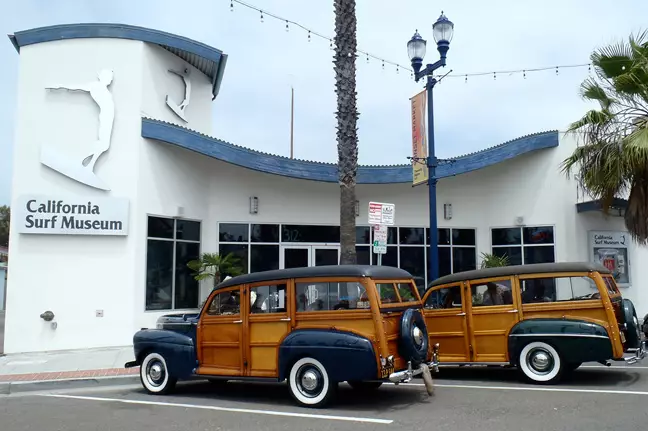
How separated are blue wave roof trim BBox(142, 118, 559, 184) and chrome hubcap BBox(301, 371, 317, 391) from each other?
28.5ft

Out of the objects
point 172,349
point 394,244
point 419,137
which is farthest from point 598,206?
point 172,349

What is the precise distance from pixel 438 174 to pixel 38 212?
33.9 feet

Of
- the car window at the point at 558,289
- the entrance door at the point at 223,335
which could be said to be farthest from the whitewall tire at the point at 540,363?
the entrance door at the point at 223,335

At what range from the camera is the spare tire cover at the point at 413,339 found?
26.3ft

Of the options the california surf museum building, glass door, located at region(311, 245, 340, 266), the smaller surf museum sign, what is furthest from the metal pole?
the smaller surf museum sign

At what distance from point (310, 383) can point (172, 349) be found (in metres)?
2.43

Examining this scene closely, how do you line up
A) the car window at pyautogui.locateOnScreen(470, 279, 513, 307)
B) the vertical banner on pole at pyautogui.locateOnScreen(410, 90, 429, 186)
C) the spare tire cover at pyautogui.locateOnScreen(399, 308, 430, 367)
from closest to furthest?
the spare tire cover at pyautogui.locateOnScreen(399, 308, 430, 367) → the car window at pyautogui.locateOnScreen(470, 279, 513, 307) → the vertical banner on pole at pyautogui.locateOnScreen(410, 90, 429, 186)

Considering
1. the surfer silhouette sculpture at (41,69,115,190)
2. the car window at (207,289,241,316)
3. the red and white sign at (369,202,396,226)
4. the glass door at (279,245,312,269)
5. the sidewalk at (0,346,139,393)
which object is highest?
the surfer silhouette sculpture at (41,69,115,190)

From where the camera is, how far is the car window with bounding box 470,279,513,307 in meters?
9.93

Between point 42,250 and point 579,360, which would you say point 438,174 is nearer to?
point 579,360

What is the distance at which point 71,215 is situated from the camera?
14.2 metres

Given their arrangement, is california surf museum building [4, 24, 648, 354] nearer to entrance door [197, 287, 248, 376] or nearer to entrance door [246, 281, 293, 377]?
entrance door [197, 287, 248, 376]

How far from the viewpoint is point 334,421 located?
289 inches

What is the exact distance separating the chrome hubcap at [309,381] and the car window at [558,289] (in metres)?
3.77
